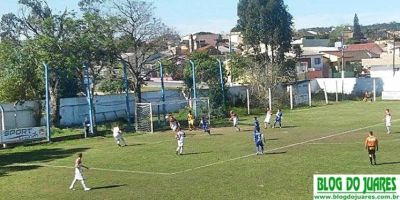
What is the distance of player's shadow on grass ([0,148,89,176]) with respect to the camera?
3417cm

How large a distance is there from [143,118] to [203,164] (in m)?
22.2

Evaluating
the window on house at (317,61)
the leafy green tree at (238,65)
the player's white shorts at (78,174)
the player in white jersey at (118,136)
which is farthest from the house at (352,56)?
the player's white shorts at (78,174)

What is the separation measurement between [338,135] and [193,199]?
2076cm

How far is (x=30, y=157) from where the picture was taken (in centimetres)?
3869

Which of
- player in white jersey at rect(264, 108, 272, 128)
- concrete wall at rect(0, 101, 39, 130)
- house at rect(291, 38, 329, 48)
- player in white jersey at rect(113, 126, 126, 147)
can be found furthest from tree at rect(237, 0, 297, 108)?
house at rect(291, 38, 329, 48)

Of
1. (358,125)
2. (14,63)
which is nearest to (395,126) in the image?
(358,125)

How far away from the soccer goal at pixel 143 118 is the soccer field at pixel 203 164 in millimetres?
3034

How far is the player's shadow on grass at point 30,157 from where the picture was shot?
3417 cm

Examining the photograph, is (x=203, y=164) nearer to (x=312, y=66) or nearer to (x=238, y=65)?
(x=238, y=65)

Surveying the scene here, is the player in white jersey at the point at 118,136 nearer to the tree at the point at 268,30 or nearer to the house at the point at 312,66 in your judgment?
the tree at the point at 268,30

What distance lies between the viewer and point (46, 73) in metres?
47.4

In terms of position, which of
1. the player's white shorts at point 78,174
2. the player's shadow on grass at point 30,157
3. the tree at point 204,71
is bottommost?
the player's shadow on grass at point 30,157

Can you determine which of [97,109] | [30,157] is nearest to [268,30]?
[97,109]

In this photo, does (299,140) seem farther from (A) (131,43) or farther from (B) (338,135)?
(A) (131,43)
